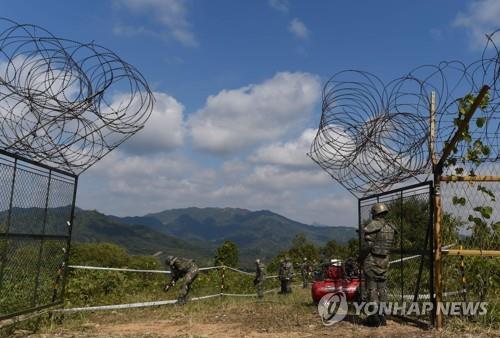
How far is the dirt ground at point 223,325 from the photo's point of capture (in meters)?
7.71

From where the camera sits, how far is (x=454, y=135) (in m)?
7.90

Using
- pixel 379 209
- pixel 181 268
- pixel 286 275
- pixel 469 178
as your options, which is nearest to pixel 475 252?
pixel 469 178

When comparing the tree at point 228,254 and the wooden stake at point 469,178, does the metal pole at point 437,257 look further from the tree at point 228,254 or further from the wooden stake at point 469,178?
the tree at point 228,254

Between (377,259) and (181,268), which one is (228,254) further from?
(377,259)

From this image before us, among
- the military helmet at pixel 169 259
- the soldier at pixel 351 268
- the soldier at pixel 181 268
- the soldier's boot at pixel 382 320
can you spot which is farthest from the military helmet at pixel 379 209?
the military helmet at pixel 169 259

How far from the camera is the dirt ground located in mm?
7711

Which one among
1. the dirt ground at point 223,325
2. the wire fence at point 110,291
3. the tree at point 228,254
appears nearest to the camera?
the dirt ground at point 223,325

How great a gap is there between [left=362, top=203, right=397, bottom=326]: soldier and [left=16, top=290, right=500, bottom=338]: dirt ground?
0.48 metres

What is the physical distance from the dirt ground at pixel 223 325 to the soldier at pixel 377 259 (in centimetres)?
48

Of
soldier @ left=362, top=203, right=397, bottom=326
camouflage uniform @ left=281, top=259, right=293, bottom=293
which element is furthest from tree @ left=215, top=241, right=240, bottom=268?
soldier @ left=362, top=203, right=397, bottom=326

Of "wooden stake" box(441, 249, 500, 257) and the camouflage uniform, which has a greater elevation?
"wooden stake" box(441, 249, 500, 257)

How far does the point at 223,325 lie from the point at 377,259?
9.27 feet

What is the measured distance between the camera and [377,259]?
8.44 meters

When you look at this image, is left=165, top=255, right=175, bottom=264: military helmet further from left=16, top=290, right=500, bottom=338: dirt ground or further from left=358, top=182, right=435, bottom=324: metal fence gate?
left=358, top=182, right=435, bottom=324: metal fence gate
